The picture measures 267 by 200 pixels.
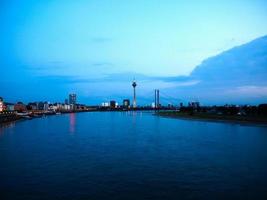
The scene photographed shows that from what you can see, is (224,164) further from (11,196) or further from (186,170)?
(11,196)

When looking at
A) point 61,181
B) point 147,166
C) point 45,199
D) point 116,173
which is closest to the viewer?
point 45,199

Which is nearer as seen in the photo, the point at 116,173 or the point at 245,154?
the point at 116,173

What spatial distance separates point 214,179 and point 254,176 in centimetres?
249

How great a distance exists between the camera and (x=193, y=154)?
28797mm

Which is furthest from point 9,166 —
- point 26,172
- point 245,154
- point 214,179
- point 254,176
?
point 245,154

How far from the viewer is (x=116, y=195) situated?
620 inches

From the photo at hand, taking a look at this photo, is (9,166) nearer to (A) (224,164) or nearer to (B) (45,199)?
(B) (45,199)

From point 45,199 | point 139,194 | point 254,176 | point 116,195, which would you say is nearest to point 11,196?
point 45,199

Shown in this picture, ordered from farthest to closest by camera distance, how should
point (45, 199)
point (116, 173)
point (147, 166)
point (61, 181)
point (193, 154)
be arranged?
point (193, 154) < point (147, 166) < point (116, 173) < point (61, 181) < point (45, 199)

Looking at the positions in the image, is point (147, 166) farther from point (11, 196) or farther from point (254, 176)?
point (11, 196)

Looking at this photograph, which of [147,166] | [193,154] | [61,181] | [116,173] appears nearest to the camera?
[61,181]

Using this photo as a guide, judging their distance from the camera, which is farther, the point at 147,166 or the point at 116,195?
the point at 147,166

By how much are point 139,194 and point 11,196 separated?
573cm

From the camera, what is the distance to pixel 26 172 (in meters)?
21.1
